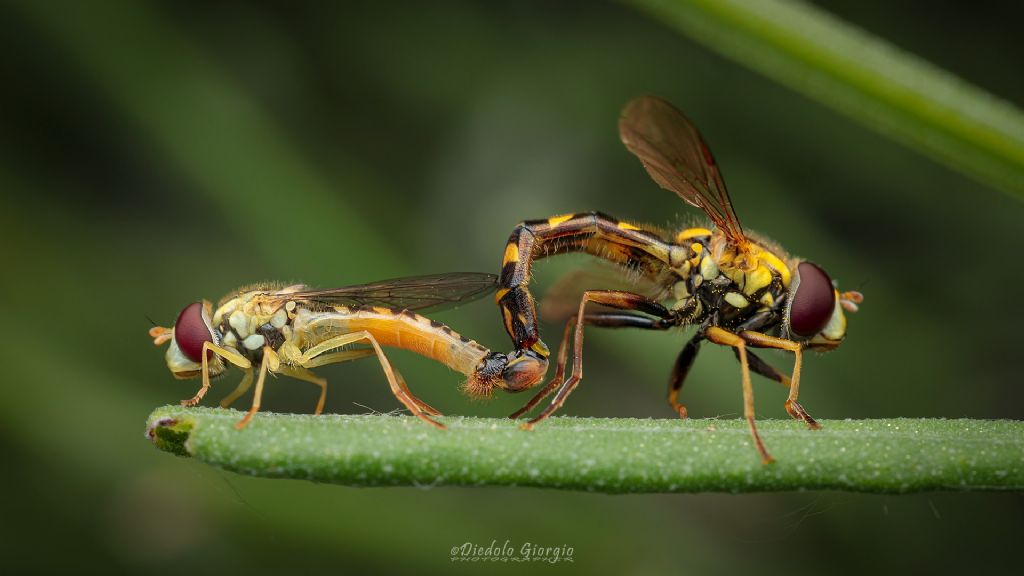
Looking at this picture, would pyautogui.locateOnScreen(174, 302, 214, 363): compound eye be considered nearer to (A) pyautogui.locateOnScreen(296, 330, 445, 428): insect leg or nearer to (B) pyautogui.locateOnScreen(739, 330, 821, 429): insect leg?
(A) pyautogui.locateOnScreen(296, 330, 445, 428): insect leg

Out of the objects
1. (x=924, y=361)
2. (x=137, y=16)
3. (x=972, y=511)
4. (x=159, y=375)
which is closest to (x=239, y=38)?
(x=137, y=16)

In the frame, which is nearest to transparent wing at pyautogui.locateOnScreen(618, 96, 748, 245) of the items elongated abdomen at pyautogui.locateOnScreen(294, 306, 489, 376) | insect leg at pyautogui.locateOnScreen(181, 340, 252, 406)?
elongated abdomen at pyautogui.locateOnScreen(294, 306, 489, 376)

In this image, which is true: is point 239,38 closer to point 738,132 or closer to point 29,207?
point 29,207

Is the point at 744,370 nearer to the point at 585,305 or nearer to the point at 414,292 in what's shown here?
the point at 585,305

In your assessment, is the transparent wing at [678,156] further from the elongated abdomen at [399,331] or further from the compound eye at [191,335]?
the compound eye at [191,335]

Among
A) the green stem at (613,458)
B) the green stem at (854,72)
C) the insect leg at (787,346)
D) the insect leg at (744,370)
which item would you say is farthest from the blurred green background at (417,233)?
the green stem at (854,72)
